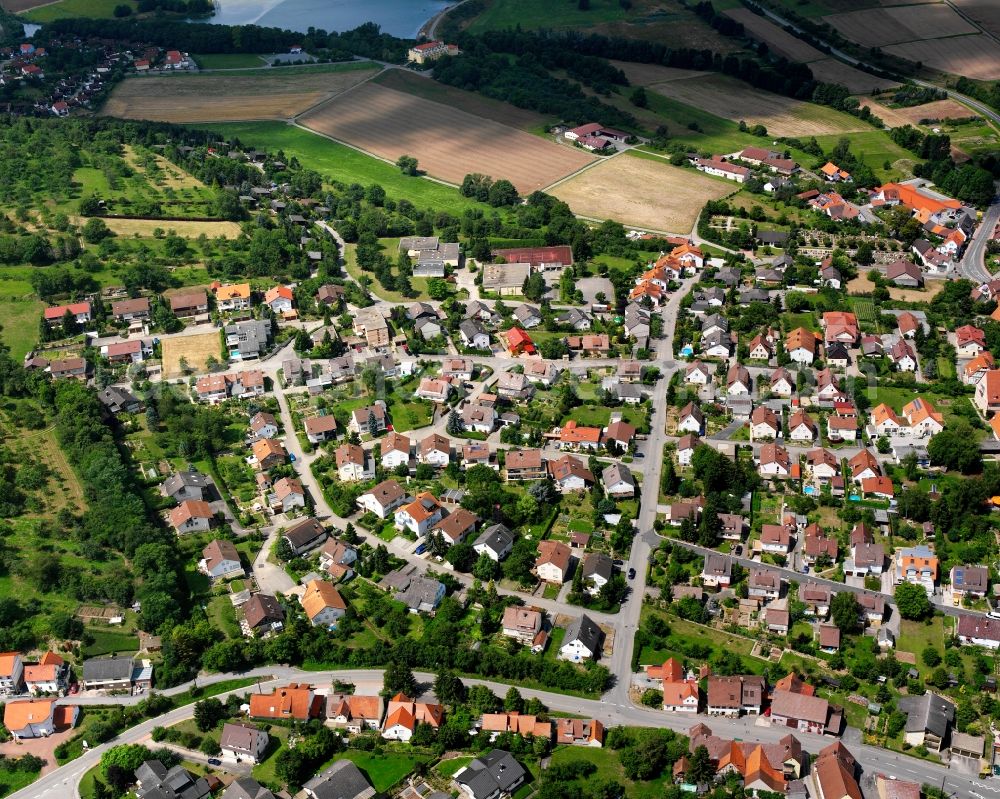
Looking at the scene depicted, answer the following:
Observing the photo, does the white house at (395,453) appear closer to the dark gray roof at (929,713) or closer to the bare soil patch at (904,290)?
the dark gray roof at (929,713)

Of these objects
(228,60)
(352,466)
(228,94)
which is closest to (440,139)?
(228,94)

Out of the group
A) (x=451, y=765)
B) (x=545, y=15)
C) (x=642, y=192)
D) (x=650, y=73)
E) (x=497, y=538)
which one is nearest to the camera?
(x=451, y=765)

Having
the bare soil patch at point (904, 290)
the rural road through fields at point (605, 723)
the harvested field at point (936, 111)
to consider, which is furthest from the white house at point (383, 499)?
the harvested field at point (936, 111)

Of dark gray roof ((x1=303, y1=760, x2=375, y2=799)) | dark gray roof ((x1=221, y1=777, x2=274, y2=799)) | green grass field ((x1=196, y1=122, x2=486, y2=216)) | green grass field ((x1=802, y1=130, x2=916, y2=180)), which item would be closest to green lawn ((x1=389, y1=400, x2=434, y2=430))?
dark gray roof ((x1=303, y1=760, x2=375, y2=799))

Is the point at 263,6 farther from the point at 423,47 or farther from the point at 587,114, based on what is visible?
the point at 587,114

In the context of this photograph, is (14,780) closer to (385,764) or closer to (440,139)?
(385,764)

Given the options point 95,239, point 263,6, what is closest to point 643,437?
point 95,239
